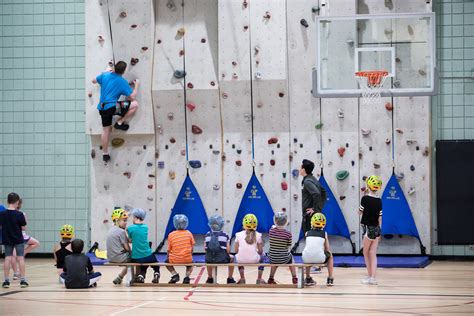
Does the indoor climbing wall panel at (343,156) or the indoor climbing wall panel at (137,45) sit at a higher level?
the indoor climbing wall panel at (137,45)

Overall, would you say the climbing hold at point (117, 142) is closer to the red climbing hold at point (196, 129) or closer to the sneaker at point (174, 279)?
the red climbing hold at point (196, 129)

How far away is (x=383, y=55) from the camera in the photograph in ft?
54.5

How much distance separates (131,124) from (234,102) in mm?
2105

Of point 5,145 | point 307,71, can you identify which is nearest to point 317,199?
point 307,71

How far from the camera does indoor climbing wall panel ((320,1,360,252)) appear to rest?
1777 cm

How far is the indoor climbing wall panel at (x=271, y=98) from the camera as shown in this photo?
17.8 meters

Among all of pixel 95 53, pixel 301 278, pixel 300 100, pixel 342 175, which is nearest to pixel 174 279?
pixel 301 278

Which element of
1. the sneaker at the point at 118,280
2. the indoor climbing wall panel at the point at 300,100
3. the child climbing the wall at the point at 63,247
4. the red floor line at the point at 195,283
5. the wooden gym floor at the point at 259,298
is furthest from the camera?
the indoor climbing wall panel at the point at 300,100

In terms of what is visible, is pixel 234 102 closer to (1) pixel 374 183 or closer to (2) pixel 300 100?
(2) pixel 300 100

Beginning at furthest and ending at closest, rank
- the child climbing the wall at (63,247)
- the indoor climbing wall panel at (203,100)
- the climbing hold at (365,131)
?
1. the indoor climbing wall panel at (203,100)
2. the climbing hold at (365,131)
3. the child climbing the wall at (63,247)

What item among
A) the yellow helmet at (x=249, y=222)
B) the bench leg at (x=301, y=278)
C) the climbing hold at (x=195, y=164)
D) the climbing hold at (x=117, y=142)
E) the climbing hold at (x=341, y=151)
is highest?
the climbing hold at (x=117, y=142)

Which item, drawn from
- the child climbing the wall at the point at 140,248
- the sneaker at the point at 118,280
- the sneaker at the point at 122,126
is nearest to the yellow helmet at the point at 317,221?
the child climbing the wall at the point at 140,248

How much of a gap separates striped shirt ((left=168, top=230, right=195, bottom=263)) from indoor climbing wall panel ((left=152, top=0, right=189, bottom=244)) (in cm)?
442

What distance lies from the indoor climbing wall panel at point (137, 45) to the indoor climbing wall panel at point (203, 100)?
2.42 ft
